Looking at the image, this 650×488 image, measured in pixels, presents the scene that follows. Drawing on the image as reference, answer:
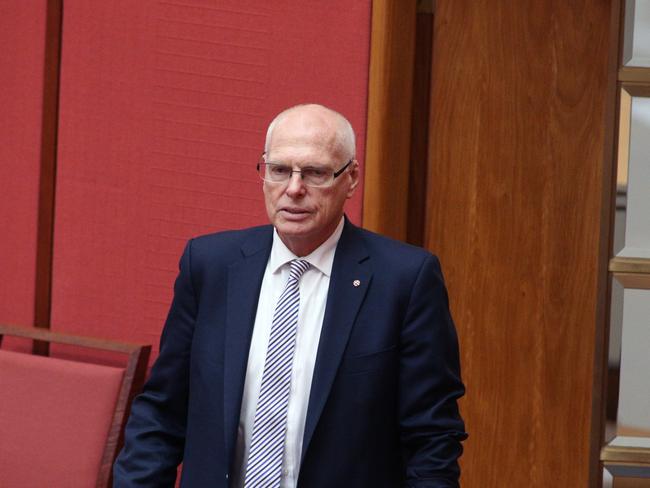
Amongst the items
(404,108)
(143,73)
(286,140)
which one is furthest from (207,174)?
(286,140)

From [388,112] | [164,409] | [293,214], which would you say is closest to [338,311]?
[293,214]

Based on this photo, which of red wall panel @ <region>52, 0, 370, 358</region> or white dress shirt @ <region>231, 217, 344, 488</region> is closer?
white dress shirt @ <region>231, 217, 344, 488</region>

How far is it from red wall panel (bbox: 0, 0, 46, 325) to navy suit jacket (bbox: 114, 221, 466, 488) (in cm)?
129

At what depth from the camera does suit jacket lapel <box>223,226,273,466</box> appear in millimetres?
1941

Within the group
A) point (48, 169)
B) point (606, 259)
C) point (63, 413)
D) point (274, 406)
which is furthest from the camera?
point (48, 169)

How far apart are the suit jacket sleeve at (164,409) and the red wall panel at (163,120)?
998 mm

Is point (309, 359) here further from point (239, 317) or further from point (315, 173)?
point (315, 173)

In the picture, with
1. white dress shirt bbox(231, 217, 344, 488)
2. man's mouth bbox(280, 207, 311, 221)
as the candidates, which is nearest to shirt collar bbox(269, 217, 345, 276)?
white dress shirt bbox(231, 217, 344, 488)

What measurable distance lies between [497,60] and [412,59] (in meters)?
0.25

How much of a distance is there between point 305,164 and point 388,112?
3.44ft

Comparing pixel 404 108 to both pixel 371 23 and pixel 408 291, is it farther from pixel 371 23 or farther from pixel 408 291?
pixel 408 291

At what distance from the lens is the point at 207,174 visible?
3070mm

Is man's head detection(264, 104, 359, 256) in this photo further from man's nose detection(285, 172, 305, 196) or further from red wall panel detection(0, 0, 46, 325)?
red wall panel detection(0, 0, 46, 325)

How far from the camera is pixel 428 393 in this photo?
6.41 ft
